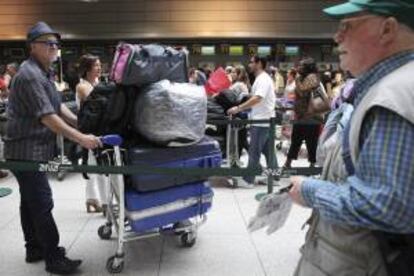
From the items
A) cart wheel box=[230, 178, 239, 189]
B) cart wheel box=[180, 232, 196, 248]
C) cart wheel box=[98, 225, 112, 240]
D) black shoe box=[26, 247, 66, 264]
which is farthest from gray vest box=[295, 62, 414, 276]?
cart wheel box=[230, 178, 239, 189]

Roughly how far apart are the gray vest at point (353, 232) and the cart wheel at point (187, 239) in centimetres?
240

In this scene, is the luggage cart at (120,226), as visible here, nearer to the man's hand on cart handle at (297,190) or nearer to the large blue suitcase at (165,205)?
the large blue suitcase at (165,205)

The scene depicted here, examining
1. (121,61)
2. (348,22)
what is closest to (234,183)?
(121,61)

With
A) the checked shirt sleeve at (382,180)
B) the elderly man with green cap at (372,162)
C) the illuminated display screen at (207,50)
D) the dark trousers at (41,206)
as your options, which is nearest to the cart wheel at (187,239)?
the dark trousers at (41,206)

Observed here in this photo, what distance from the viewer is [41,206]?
3.24 meters

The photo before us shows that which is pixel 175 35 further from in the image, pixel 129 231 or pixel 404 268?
pixel 404 268

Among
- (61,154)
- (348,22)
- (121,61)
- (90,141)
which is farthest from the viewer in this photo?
(61,154)

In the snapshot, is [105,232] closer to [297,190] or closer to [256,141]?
[256,141]

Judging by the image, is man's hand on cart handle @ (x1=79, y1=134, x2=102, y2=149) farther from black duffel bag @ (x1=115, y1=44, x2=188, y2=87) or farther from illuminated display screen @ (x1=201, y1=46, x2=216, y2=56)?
illuminated display screen @ (x1=201, y1=46, x2=216, y2=56)

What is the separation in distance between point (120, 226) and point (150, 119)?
78cm

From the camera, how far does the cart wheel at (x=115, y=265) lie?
340 cm

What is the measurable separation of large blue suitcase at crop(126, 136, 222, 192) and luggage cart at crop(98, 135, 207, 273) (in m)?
0.10

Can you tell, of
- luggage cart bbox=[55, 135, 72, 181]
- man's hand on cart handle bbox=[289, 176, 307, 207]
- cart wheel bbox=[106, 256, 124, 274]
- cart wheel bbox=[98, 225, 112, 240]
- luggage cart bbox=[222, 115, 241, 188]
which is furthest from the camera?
luggage cart bbox=[222, 115, 241, 188]

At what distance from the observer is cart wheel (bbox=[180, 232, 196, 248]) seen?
3.88m
